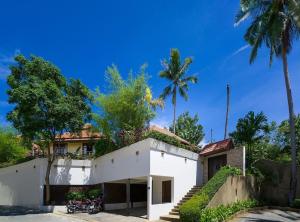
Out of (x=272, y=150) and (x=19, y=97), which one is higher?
(x=19, y=97)

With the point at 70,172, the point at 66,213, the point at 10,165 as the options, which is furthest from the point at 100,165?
the point at 10,165

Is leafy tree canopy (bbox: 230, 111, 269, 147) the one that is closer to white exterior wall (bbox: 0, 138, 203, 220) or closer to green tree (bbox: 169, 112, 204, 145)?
white exterior wall (bbox: 0, 138, 203, 220)

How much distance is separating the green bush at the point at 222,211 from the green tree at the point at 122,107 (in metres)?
9.58

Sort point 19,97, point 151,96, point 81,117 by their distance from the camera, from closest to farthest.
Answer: point 19,97, point 81,117, point 151,96

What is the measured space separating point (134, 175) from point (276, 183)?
30.3ft

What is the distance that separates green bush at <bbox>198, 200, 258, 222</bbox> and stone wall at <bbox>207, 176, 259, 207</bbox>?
0.32 meters

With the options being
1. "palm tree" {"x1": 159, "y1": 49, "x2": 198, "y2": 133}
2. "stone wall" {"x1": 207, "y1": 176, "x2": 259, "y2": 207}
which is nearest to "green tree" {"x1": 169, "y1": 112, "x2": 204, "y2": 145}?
"palm tree" {"x1": 159, "y1": 49, "x2": 198, "y2": 133}

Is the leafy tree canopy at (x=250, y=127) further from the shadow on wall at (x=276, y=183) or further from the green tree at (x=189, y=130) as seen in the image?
the green tree at (x=189, y=130)

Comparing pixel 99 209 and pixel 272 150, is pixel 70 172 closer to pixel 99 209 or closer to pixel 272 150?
pixel 99 209

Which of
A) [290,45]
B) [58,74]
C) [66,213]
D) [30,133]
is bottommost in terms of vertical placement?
[66,213]

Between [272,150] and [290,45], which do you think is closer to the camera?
[290,45]

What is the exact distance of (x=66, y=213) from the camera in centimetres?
2398

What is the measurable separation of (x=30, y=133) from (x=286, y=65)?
17948 mm

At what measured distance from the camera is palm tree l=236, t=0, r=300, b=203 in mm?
23422
